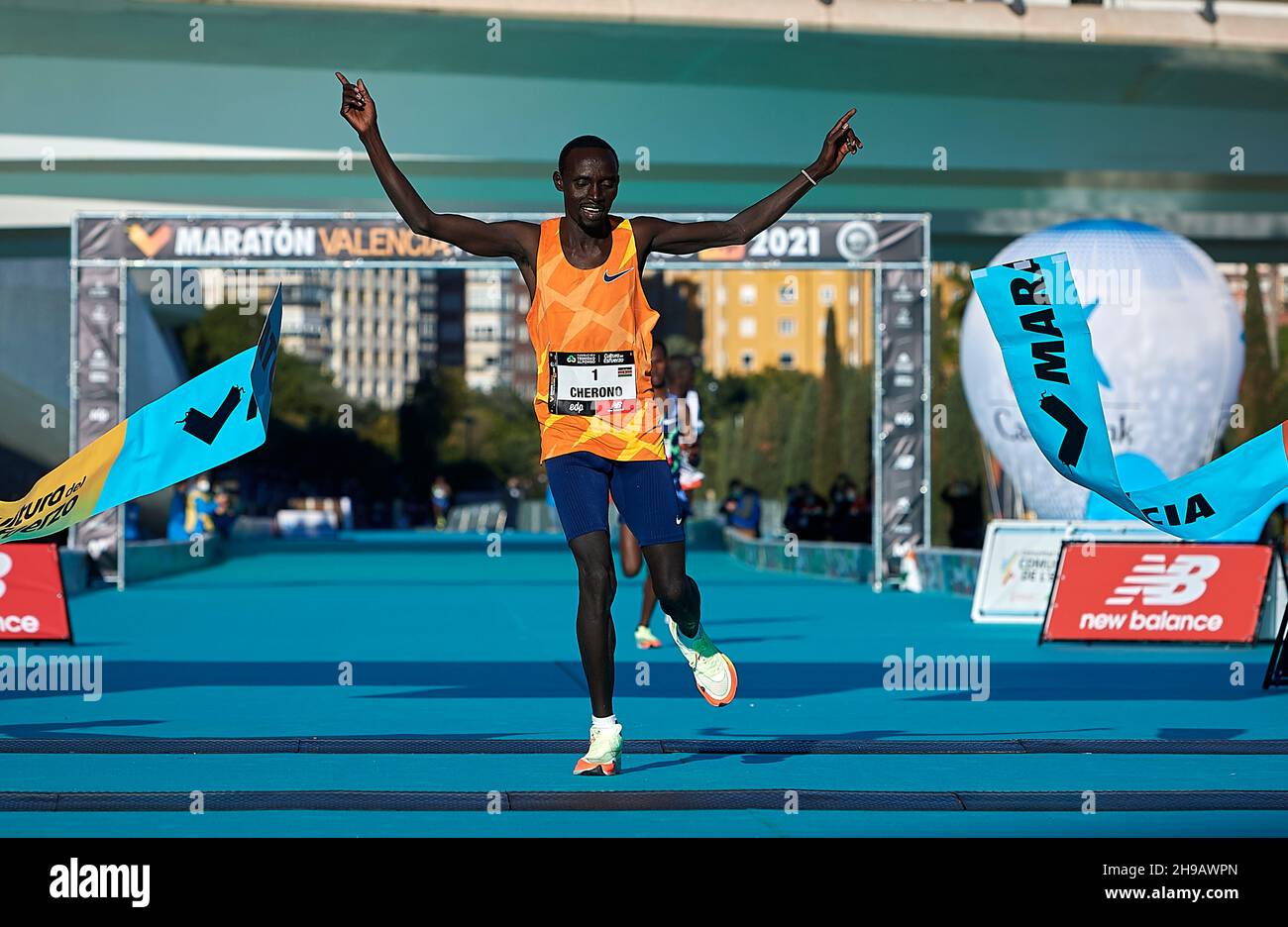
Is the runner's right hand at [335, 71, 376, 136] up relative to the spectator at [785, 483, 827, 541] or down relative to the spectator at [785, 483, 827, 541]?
up

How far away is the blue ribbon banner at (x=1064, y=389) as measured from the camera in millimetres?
7684

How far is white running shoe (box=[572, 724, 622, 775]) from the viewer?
6.90m

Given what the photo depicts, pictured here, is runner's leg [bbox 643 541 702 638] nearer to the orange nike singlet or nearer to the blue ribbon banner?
the orange nike singlet

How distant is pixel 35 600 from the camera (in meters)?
13.7

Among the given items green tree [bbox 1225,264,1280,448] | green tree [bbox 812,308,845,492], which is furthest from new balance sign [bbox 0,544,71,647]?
green tree [bbox 1225,264,1280,448]

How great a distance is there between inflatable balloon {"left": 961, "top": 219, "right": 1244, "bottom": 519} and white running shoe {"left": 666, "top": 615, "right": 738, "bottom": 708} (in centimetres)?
1871

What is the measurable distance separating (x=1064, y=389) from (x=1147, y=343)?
19349 mm

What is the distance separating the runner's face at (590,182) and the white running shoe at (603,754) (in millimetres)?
1811

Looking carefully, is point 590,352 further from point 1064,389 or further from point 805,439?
point 805,439

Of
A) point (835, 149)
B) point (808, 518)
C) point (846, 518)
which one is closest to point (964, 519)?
point (846, 518)

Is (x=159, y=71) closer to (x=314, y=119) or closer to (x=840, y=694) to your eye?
(x=314, y=119)

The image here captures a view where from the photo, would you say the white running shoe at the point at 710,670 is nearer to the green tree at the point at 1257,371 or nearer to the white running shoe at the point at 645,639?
the white running shoe at the point at 645,639

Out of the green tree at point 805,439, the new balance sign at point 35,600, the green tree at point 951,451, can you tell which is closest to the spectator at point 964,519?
the green tree at point 951,451
